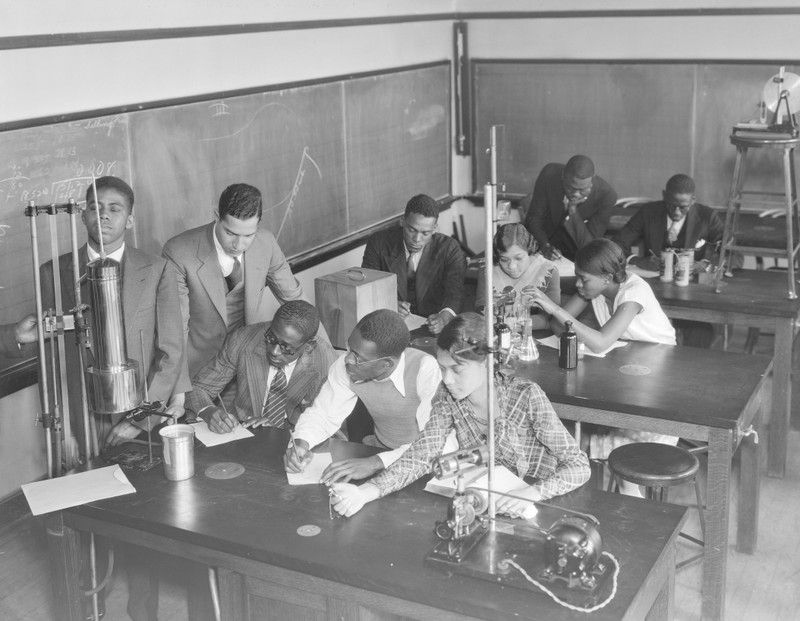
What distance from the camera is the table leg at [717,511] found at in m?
3.36

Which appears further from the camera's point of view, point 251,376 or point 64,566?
point 251,376

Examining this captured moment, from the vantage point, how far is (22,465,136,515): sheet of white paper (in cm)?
285

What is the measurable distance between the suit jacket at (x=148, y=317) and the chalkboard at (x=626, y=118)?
435cm

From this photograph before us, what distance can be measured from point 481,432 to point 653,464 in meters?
0.76

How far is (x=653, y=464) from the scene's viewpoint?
334 centimetres

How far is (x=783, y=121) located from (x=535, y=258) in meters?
1.69

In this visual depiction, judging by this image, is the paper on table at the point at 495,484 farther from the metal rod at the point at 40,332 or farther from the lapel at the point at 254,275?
the lapel at the point at 254,275

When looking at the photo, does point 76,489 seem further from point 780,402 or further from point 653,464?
point 780,402

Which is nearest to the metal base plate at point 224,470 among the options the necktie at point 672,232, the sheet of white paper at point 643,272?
the sheet of white paper at point 643,272

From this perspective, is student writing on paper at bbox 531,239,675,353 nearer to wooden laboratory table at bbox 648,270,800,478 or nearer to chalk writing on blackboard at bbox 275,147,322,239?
wooden laboratory table at bbox 648,270,800,478

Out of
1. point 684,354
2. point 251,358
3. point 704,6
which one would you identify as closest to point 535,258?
point 684,354

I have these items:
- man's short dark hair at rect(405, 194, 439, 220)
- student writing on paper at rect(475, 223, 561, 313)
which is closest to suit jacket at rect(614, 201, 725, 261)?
student writing on paper at rect(475, 223, 561, 313)

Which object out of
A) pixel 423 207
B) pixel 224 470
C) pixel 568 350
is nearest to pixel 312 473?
pixel 224 470

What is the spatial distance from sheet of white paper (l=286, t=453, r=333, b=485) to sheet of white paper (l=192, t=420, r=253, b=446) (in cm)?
31
